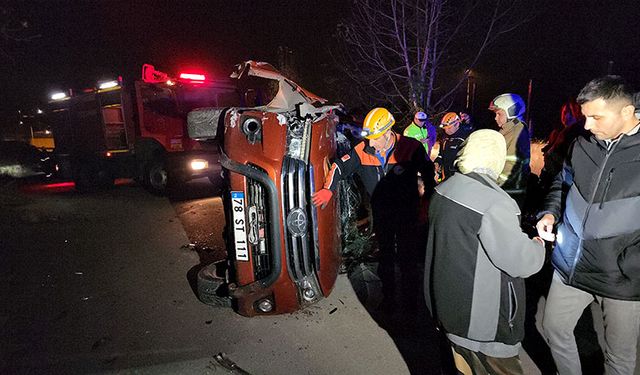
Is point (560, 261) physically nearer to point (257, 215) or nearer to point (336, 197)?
point (336, 197)

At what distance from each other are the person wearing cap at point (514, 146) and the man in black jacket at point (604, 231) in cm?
143

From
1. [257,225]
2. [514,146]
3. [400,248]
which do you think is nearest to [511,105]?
[514,146]

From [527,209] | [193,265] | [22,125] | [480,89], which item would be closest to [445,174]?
[527,209]

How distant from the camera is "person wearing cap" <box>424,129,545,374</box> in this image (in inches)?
63.1

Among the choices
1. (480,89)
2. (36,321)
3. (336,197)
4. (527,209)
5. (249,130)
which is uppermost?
(480,89)

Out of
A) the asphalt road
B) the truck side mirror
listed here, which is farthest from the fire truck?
the truck side mirror

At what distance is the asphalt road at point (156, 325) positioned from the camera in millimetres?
2789

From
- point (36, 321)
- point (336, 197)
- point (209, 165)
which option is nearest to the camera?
point (336, 197)

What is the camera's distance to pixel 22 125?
1748cm

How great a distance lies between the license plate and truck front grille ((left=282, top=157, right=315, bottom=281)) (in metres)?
0.34

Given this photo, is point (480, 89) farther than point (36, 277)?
Yes

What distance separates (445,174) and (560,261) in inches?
132

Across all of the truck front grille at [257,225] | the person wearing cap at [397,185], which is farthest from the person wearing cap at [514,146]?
the truck front grille at [257,225]

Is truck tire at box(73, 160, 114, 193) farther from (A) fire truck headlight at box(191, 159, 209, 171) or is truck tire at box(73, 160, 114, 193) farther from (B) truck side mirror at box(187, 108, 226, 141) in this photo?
(B) truck side mirror at box(187, 108, 226, 141)
